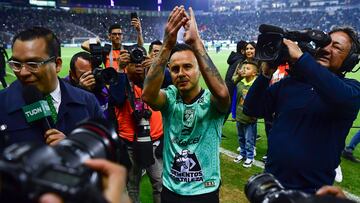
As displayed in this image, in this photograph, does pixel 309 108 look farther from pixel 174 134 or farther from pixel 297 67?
pixel 174 134

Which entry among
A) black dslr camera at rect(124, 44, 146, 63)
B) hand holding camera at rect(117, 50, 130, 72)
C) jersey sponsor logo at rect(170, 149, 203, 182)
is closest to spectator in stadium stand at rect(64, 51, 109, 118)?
hand holding camera at rect(117, 50, 130, 72)

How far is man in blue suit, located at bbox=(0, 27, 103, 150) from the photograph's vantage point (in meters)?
2.07

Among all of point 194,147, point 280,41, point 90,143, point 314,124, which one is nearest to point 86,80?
point 194,147

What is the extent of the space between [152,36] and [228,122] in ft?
153

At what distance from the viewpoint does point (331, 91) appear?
2.11 m

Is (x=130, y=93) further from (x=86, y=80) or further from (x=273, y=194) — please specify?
(x=273, y=194)

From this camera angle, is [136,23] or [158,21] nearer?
[136,23]

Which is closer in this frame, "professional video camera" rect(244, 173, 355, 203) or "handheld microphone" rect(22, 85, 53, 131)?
"professional video camera" rect(244, 173, 355, 203)

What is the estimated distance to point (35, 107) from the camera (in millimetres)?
2025

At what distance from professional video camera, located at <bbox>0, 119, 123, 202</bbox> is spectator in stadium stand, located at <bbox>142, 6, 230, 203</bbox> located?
1.42 metres

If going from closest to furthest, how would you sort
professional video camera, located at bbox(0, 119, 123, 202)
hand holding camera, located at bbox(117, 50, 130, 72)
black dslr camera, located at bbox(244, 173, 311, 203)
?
1. professional video camera, located at bbox(0, 119, 123, 202)
2. black dslr camera, located at bbox(244, 173, 311, 203)
3. hand holding camera, located at bbox(117, 50, 130, 72)

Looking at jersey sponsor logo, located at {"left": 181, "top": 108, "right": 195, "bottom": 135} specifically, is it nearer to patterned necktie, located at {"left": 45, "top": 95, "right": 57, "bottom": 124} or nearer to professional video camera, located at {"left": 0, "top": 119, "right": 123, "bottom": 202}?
patterned necktie, located at {"left": 45, "top": 95, "right": 57, "bottom": 124}

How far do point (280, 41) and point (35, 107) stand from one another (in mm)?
1523

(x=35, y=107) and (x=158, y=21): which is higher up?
(x=35, y=107)
